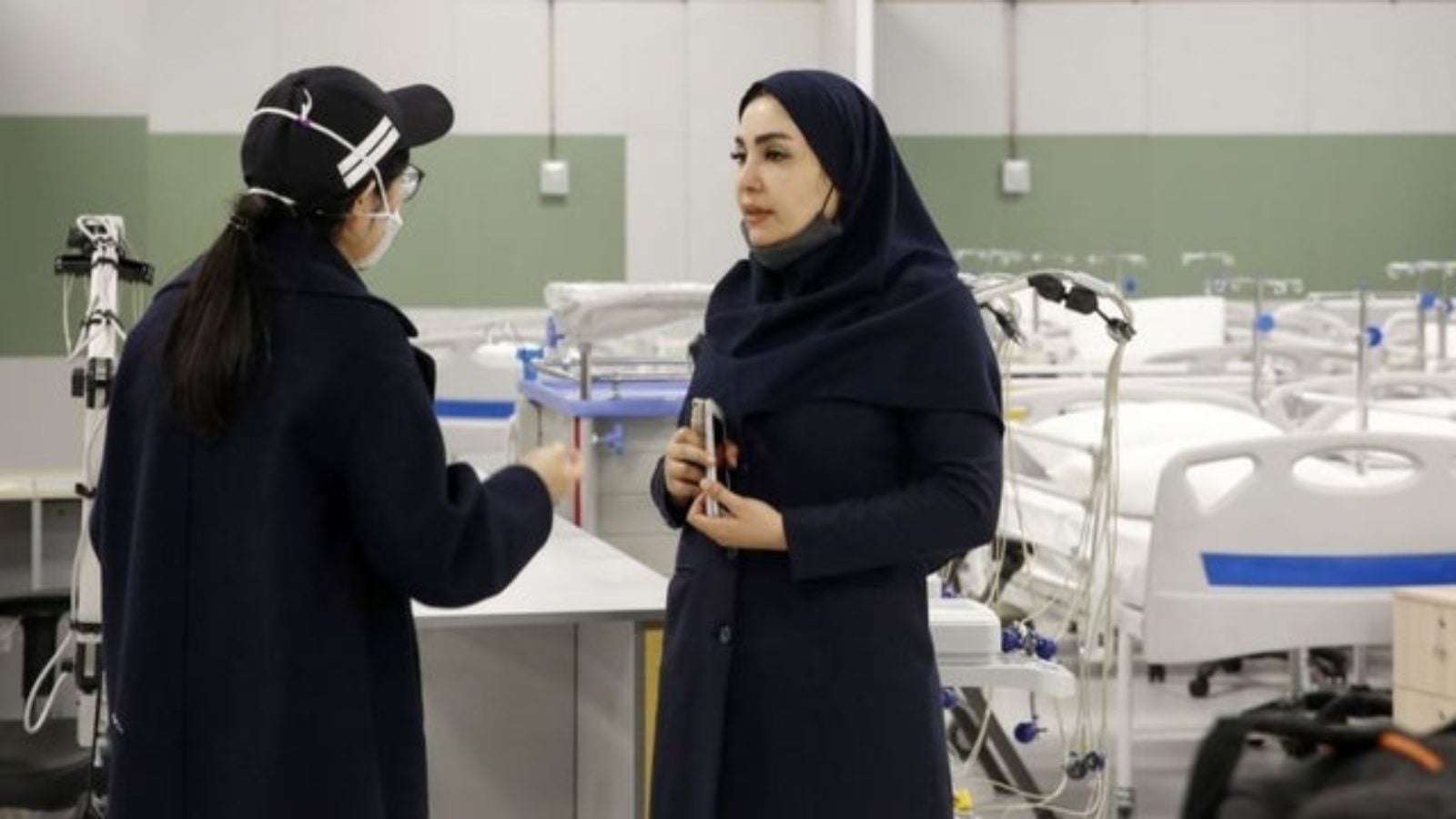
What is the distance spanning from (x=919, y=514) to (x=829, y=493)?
12cm

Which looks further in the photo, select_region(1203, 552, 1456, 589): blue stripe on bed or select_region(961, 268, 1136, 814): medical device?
select_region(1203, 552, 1456, 589): blue stripe on bed

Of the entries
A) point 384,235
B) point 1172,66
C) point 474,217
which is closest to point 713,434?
point 384,235

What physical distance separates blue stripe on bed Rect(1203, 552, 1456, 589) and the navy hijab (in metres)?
2.28

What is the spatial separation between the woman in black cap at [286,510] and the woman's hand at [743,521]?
282mm

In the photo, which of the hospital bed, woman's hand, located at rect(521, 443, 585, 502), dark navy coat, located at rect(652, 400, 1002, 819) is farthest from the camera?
the hospital bed

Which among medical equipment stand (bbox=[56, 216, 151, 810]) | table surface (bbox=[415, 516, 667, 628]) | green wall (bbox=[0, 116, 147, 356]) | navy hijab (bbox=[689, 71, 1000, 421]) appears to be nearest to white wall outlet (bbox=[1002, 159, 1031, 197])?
green wall (bbox=[0, 116, 147, 356])

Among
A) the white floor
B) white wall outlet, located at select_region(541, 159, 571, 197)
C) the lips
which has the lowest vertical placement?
the white floor

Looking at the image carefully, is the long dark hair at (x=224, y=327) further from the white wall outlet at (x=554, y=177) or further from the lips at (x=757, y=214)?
the white wall outlet at (x=554, y=177)

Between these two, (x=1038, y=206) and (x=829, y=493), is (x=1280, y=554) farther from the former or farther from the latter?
(x=1038, y=206)

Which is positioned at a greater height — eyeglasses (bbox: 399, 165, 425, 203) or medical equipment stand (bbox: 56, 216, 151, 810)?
eyeglasses (bbox: 399, 165, 425, 203)

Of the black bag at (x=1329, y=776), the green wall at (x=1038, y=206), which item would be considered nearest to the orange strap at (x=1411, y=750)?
the black bag at (x=1329, y=776)

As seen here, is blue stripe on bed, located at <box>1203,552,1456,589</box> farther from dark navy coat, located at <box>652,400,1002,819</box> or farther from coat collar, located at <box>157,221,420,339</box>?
coat collar, located at <box>157,221,420,339</box>

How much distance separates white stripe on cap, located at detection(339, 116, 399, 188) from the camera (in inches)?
88.5

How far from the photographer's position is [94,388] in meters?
3.62
